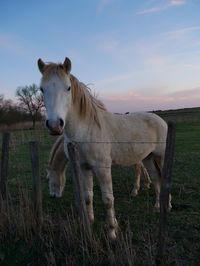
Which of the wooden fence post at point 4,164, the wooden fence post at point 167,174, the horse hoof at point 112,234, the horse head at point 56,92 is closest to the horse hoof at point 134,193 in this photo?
the horse hoof at point 112,234

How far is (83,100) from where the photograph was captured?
4910mm

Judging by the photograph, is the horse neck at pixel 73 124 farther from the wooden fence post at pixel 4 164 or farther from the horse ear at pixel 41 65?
the wooden fence post at pixel 4 164

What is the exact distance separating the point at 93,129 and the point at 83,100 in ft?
1.53

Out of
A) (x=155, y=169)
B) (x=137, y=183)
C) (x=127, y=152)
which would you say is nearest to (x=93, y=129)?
(x=127, y=152)

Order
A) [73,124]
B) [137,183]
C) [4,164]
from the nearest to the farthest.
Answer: [73,124] < [4,164] < [137,183]

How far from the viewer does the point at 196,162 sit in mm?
10680

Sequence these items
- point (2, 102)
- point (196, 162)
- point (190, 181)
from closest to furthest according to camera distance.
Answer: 1. point (190, 181)
2. point (196, 162)
3. point (2, 102)

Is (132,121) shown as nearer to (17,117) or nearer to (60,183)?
(60,183)

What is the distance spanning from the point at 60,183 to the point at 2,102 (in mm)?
47210

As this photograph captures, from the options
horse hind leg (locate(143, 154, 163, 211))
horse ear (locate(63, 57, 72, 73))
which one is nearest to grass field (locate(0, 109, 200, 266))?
horse hind leg (locate(143, 154, 163, 211))

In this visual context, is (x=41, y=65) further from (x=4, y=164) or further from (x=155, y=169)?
(x=155, y=169)

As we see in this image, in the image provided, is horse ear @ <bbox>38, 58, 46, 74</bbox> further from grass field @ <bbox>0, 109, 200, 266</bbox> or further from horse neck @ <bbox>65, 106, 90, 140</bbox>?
grass field @ <bbox>0, 109, 200, 266</bbox>

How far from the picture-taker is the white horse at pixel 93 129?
13.9ft

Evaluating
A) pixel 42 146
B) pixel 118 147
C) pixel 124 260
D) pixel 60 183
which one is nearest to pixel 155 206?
pixel 118 147
